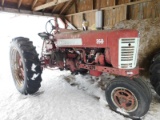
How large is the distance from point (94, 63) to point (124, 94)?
653 mm

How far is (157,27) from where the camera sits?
12.6 feet

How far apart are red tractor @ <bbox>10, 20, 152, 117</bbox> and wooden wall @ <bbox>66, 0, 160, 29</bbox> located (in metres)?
2.74

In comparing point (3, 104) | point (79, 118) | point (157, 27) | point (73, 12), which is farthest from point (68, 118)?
point (73, 12)

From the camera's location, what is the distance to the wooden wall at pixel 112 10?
4.54 metres

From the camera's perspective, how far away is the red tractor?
2078 mm

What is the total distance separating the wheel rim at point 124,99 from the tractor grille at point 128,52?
322 mm

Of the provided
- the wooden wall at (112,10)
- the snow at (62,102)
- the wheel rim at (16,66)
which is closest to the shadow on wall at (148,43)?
the wooden wall at (112,10)

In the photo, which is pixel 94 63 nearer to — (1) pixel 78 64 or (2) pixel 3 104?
(1) pixel 78 64

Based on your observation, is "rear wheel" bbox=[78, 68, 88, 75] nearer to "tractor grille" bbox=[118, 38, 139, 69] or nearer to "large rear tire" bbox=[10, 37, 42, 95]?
"large rear tire" bbox=[10, 37, 42, 95]

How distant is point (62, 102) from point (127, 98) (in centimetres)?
103

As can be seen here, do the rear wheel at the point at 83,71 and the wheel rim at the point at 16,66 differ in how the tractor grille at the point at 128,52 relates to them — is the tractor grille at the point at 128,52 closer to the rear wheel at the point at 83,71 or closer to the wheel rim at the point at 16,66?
the rear wheel at the point at 83,71

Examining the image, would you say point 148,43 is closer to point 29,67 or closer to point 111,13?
point 111,13

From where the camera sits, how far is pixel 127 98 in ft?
7.15

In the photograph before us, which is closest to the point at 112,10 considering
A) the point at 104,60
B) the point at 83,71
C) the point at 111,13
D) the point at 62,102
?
the point at 111,13
